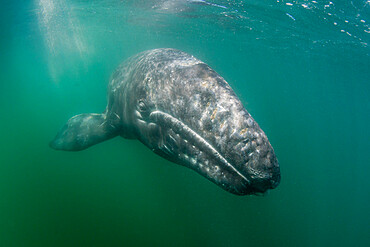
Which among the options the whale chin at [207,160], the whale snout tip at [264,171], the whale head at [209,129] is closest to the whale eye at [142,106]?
the whale head at [209,129]

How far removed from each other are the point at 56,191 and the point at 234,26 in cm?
2572

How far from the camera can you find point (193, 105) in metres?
3.92

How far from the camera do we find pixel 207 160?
149 inches

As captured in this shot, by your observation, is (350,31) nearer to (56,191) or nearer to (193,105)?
(193,105)

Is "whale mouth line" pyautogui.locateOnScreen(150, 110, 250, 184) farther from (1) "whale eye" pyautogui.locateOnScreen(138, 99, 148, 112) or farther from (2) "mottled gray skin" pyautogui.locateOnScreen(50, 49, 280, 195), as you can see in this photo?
(1) "whale eye" pyautogui.locateOnScreen(138, 99, 148, 112)

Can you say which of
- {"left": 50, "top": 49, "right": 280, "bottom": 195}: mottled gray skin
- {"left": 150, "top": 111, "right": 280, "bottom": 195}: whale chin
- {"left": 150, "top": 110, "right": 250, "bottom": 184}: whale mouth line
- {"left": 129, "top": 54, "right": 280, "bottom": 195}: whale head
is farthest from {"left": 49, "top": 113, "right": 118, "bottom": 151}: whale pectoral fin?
{"left": 150, "top": 111, "right": 280, "bottom": 195}: whale chin

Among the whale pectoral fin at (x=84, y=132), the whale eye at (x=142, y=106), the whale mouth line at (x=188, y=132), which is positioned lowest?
the whale pectoral fin at (x=84, y=132)

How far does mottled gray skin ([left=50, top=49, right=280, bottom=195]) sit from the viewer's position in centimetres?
333

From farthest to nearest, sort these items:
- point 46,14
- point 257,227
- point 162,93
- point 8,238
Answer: point 46,14 < point 257,227 < point 8,238 < point 162,93

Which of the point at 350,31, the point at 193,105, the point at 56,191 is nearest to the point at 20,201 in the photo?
the point at 56,191

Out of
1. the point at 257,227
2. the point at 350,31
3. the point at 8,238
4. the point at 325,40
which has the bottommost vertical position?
the point at 257,227

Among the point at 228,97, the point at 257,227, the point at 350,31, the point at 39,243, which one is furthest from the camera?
the point at 350,31

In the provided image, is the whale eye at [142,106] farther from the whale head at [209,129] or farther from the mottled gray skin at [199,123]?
the whale head at [209,129]

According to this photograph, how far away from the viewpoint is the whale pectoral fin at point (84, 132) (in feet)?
26.0
